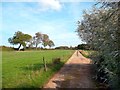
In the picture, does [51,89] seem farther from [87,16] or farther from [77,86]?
[87,16]

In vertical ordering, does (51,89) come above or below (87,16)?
below

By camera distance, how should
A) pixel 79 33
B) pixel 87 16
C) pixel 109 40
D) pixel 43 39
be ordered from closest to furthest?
pixel 109 40 → pixel 87 16 → pixel 79 33 → pixel 43 39

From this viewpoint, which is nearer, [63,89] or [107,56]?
[107,56]

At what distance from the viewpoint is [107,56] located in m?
16.1

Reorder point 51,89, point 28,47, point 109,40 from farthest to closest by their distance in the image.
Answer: point 28,47, point 51,89, point 109,40

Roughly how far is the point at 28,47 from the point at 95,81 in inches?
5520

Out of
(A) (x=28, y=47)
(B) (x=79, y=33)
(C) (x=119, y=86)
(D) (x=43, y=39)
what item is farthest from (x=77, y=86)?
(D) (x=43, y=39)

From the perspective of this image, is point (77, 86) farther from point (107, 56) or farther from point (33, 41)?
point (33, 41)

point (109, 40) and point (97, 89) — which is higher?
point (109, 40)

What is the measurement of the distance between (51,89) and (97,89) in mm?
3554

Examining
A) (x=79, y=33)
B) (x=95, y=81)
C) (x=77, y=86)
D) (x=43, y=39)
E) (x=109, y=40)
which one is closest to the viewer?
(x=109, y=40)

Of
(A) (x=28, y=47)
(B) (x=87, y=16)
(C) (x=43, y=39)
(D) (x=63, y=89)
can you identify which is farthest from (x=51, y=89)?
(C) (x=43, y=39)

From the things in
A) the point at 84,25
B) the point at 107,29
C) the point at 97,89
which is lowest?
the point at 97,89

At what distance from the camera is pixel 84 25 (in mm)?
33812
